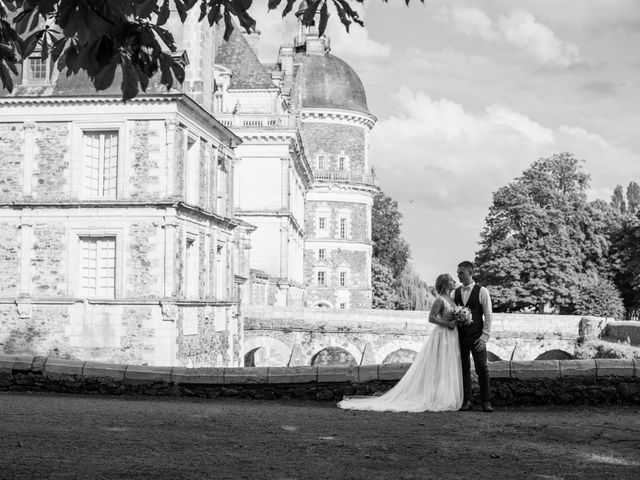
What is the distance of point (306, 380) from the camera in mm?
12406

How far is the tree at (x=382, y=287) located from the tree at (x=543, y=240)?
15.4m

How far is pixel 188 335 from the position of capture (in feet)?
84.2

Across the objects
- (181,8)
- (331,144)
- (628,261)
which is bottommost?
(181,8)

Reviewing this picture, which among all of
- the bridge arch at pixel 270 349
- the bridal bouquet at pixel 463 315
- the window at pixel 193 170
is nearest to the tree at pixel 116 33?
the bridal bouquet at pixel 463 315

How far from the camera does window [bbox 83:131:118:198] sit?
2503 centimetres

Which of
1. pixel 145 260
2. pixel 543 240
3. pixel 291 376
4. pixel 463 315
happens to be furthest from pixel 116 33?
pixel 543 240

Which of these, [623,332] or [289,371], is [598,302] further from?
[289,371]

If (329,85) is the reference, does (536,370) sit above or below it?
below

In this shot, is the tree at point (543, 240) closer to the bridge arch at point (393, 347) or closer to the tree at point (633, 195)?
the bridge arch at point (393, 347)

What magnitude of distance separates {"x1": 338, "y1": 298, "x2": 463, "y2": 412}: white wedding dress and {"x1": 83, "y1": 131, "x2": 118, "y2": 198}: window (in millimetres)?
15013

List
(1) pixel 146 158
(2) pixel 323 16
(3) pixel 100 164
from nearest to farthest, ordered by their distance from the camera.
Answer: (2) pixel 323 16
(1) pixel 146 158
(3) pixel 100 164

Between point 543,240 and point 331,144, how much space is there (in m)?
18.9

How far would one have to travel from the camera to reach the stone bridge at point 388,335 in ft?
144

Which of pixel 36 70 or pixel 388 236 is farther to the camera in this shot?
pixel 388 236
